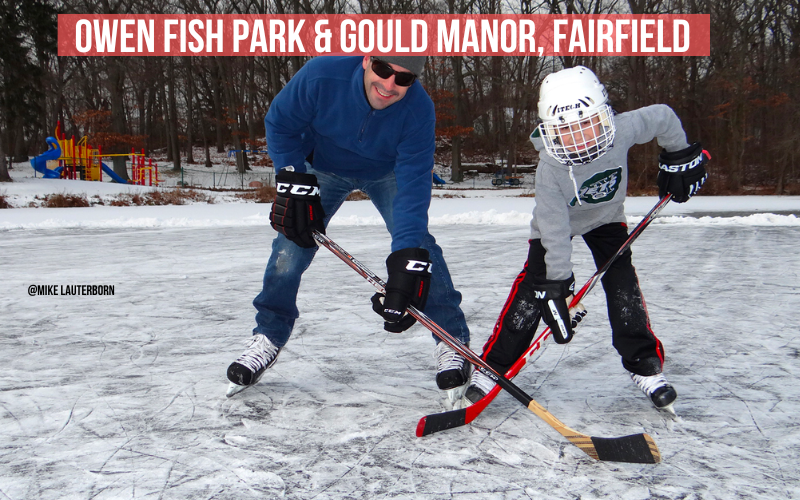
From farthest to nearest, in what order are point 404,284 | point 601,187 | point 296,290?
point 296,290 → point 601,187 → point 404,284

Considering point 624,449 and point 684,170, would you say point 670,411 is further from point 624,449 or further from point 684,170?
point 684,170

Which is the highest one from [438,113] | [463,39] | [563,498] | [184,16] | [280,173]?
[184,16]

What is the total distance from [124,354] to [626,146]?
2378 mm

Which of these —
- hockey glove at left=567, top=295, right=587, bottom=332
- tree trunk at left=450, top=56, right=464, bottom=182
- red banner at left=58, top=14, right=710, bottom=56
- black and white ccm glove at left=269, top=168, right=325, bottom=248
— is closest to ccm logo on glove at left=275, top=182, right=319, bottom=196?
black and white ccm glove at left=269, top=168, right=325, bottom=248

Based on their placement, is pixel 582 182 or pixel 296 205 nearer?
pixel 582 182

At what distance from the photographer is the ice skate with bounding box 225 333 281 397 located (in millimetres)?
2354

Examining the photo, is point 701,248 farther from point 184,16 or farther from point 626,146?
point 184,16

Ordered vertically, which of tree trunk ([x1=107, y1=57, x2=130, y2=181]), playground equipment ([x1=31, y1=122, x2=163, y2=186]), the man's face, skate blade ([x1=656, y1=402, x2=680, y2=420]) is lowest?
skate blade ([x1=656, y1=402, x2=680, y2=420])

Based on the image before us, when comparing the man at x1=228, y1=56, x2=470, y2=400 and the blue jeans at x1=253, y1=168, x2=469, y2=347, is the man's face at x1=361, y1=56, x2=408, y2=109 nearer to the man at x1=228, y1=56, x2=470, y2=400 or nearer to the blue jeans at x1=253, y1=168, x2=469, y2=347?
the man at x1=228, y1=56, x2=470, y2=400

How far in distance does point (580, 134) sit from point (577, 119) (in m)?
0.05

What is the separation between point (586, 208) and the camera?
7.81 ft

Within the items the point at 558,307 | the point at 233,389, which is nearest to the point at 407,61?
the point at 558,307

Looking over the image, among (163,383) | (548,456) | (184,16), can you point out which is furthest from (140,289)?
(184,16)

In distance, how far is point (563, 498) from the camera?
63.5 inches
